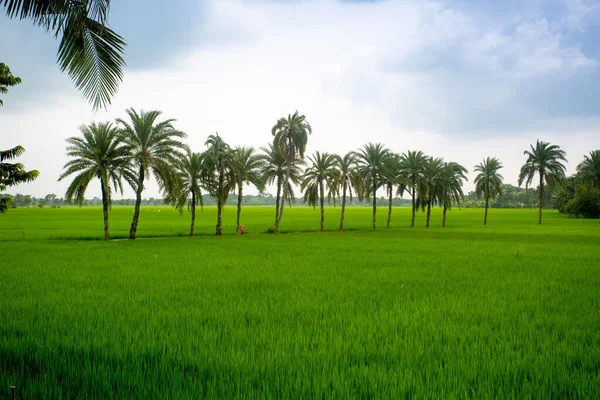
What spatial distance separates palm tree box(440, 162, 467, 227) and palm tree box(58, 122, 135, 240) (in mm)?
42325

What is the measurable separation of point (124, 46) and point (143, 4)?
916 mm

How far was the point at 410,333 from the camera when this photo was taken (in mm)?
6395

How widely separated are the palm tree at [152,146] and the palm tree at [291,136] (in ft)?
39.2

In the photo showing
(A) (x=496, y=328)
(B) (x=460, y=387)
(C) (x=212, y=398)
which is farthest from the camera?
(A) (x=496, y=328)

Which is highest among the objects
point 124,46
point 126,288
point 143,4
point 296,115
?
point 296,115

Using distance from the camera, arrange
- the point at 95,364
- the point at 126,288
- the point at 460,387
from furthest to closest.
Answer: the point at 126,288 → the point at 95,364 → the point at 460,387

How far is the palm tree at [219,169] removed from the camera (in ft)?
116

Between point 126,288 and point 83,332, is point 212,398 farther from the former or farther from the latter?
point 126,288

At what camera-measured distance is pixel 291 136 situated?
40.0 meters

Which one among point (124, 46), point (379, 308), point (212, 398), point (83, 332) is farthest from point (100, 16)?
point (379, 308)

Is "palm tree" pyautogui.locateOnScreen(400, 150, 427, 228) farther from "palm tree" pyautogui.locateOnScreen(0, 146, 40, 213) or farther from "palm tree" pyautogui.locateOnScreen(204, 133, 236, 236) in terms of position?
"palm tree" pyautogui.locateOnScreen(0, 146, 40, 213)

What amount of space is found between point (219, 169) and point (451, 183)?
119 feet

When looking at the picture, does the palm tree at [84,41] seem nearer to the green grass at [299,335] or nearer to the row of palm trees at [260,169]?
the green grass at [299,335]

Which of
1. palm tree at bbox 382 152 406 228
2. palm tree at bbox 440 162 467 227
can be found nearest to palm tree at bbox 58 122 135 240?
palm tree at bbox 382 152 406 228
